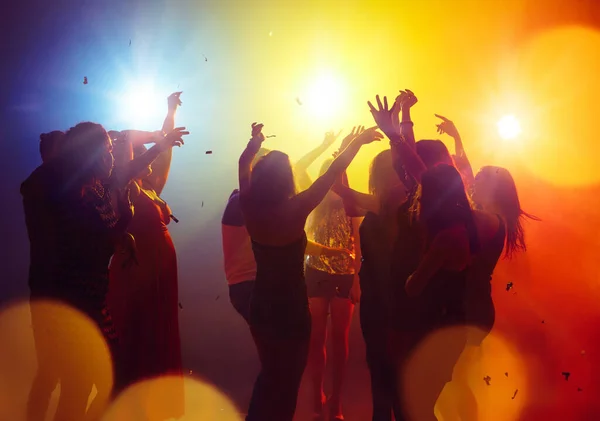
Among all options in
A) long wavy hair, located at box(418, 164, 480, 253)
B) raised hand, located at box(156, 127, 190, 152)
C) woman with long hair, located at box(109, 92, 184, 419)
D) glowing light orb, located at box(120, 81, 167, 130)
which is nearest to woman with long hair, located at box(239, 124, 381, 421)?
long wavy hair, located at box(418, 164, 480, 253)

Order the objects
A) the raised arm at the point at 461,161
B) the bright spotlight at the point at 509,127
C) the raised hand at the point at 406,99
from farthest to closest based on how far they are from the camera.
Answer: the bright spotlight at the point at 509,127
the raised arm at the point at 461,161
the raised hand at the point at 406,99

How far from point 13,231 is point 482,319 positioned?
310cm

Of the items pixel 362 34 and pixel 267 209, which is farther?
pixel 362 34

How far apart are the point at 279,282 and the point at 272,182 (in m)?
0.41

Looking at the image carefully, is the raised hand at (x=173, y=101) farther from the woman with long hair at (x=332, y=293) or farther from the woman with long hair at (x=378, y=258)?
the woman with long hair at (x=378, y=258)

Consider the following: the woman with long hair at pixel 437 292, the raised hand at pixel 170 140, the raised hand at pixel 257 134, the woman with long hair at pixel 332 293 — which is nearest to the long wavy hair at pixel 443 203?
the woman with long hair at pixel 437 292

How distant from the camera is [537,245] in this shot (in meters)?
3.80

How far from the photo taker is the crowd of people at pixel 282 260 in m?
1.75

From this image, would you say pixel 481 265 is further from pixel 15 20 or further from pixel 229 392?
pixel 15 20

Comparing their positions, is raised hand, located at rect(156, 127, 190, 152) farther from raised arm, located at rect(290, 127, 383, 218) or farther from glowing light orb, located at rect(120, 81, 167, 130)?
glowing light orb, located at rect(120, 81, 167, 130)

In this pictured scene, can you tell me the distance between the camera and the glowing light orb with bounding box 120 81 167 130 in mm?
3680

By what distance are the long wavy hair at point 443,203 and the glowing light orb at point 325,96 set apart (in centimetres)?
256

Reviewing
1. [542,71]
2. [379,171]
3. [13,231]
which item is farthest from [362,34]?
[13,231]

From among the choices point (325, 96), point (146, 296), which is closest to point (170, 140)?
point (146, 296)
